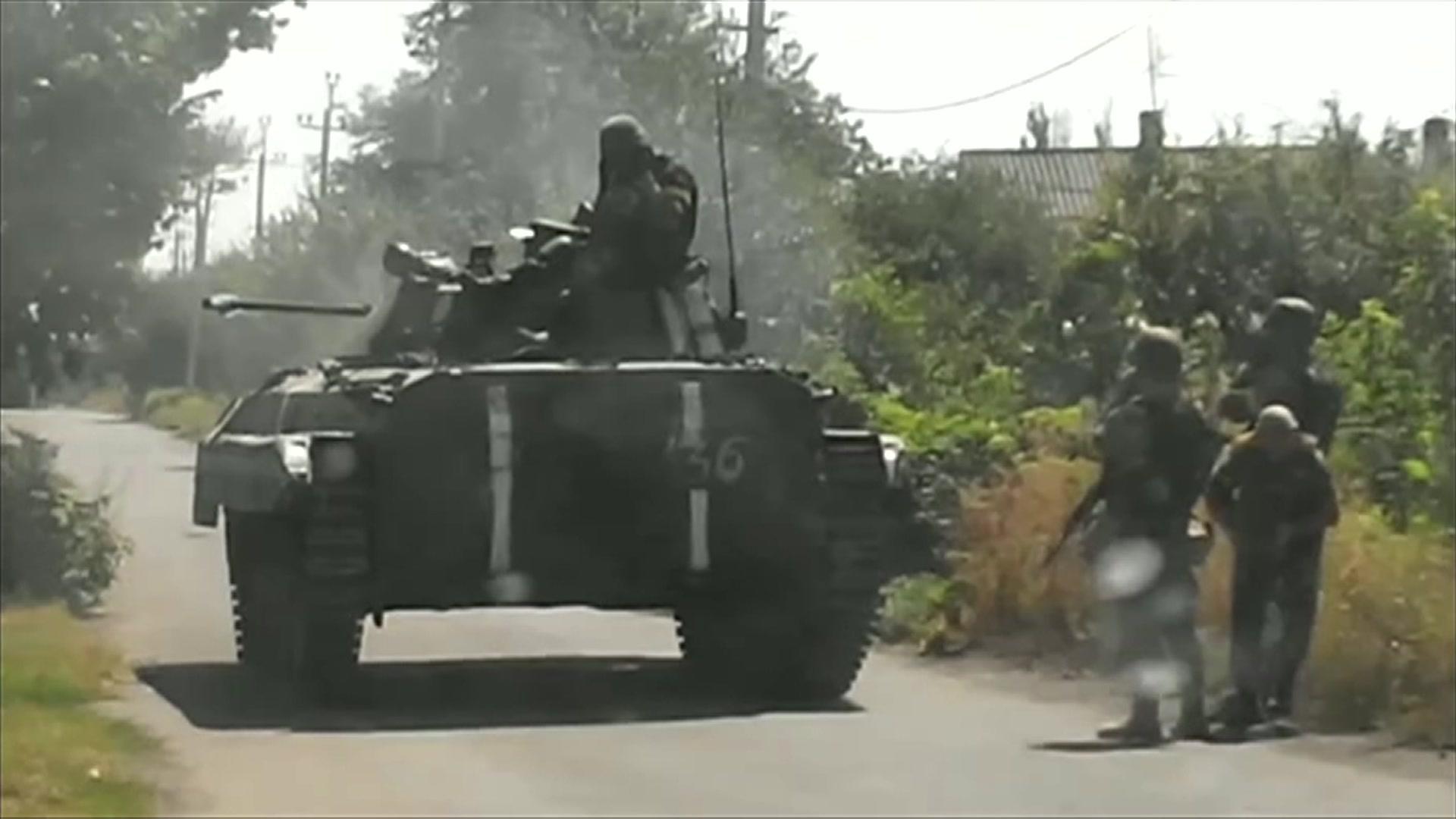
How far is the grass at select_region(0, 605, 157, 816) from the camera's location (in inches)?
439

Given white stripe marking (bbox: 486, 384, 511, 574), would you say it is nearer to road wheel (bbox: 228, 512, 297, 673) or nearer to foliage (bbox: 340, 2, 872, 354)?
road wheel (bbox: 228, 512, 297, 673)

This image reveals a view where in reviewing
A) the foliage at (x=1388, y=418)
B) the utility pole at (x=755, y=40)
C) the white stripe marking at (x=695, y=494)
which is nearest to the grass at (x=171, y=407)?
the utility pole at (x=755, y=40)

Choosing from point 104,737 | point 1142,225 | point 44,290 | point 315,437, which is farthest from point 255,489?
point 1142,225

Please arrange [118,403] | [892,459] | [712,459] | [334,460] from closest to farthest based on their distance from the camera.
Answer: [334,460] → [712,459] → [892,459] → [118,403]

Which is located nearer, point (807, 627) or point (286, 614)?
point (286, 614)

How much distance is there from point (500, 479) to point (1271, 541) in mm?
3365

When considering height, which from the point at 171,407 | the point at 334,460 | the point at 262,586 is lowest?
the point at 171,407

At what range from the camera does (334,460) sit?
1423cm

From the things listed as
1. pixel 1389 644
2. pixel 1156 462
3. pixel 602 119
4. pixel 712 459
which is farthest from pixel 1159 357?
pixel 602 119

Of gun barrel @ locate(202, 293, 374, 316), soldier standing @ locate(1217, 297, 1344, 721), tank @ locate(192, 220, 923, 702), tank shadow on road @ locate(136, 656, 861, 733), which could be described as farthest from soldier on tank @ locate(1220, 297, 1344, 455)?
gun barrel @ locate(202, 293, 374, 316)

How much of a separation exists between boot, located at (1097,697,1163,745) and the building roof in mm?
12703

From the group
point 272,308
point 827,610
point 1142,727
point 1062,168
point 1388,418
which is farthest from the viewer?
point 1062,168

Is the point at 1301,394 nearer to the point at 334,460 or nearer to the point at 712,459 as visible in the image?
the point at 712,459

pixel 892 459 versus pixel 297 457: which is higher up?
pixel 297 457
